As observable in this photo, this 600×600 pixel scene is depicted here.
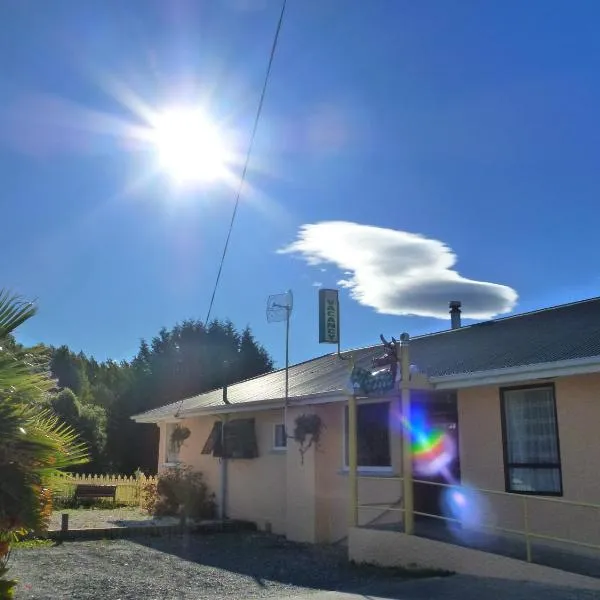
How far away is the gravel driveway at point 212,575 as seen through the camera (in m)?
8.35

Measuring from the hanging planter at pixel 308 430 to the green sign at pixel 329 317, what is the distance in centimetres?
384

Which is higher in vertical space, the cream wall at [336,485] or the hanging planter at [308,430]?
the hanging planter at [308,430]

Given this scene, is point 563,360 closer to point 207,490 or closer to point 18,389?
point 18,389

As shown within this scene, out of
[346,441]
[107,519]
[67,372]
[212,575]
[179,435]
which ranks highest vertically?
[67,372]

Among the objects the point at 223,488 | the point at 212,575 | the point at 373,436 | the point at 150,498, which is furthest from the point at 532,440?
the point at 150,498

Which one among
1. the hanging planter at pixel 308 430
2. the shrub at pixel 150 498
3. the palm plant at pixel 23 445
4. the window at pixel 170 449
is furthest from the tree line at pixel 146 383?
the palm plant at pixel 23 445

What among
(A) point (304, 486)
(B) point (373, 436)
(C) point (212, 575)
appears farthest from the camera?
(A) point (304, 486)

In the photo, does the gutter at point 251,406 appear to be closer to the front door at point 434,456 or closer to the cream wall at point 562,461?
the front door at point 434,456

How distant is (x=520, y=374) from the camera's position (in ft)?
31.1

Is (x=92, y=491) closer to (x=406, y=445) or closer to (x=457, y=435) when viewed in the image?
(x=457, y=435)

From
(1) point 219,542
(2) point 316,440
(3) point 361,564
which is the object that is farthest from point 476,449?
(1) point 219,542

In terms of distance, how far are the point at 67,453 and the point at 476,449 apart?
6.84 meters

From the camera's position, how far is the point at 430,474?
39.5ft

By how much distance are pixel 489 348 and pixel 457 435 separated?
1.50 metres
